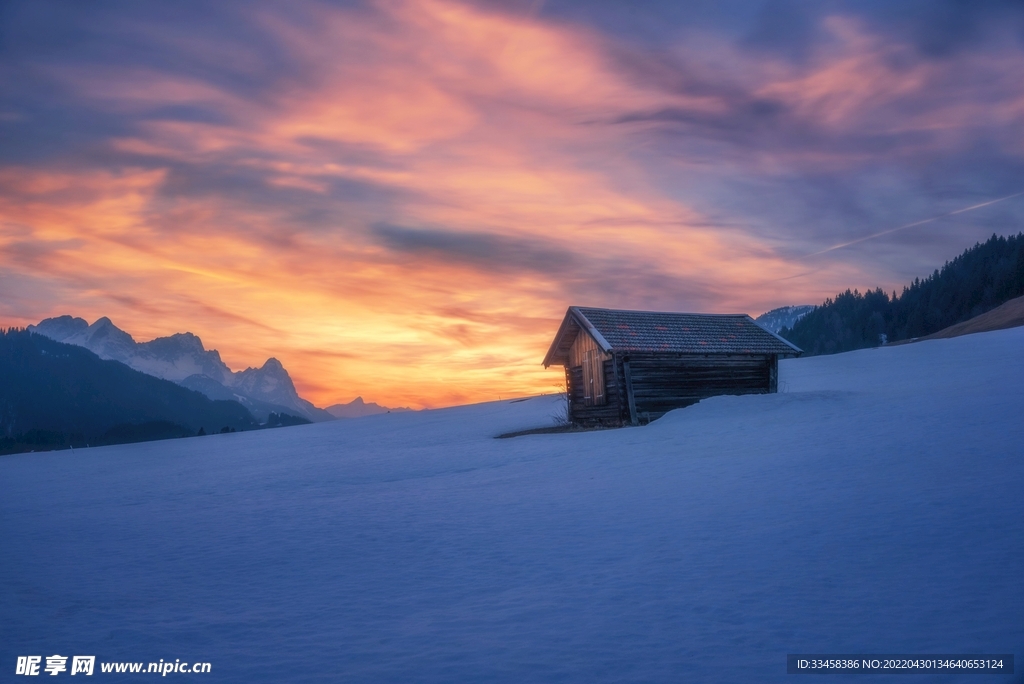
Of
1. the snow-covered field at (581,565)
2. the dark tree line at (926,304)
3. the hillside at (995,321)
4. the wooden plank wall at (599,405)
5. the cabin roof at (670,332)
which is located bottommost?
the snow-covered field at (581,565)

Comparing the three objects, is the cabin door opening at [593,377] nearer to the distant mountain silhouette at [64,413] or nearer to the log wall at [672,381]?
the log wall at [672,381]

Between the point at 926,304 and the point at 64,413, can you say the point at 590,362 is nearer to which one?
the point at 926,304

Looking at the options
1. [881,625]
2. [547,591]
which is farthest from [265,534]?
[881,625]

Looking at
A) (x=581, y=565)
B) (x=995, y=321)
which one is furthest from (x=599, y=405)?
(x=995, y=321)

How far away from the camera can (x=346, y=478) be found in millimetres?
26453

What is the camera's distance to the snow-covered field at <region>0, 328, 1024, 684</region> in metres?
7.23

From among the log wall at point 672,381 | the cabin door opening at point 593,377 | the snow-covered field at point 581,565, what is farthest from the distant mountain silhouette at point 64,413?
the snow-covered field at point 581,565

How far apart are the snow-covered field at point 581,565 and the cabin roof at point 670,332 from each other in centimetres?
789

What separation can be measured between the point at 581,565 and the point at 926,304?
146109 mm

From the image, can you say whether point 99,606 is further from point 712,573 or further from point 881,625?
point 881,625

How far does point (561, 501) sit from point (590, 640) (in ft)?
29.2

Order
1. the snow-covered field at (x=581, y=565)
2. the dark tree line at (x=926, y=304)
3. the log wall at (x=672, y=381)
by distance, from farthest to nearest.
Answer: the dark tree line at (x=926, y=304), the log wall at (x=672, y=381), the snow-covered field at (x=581, y=565)

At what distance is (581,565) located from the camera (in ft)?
35.2

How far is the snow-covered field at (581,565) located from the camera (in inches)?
285
